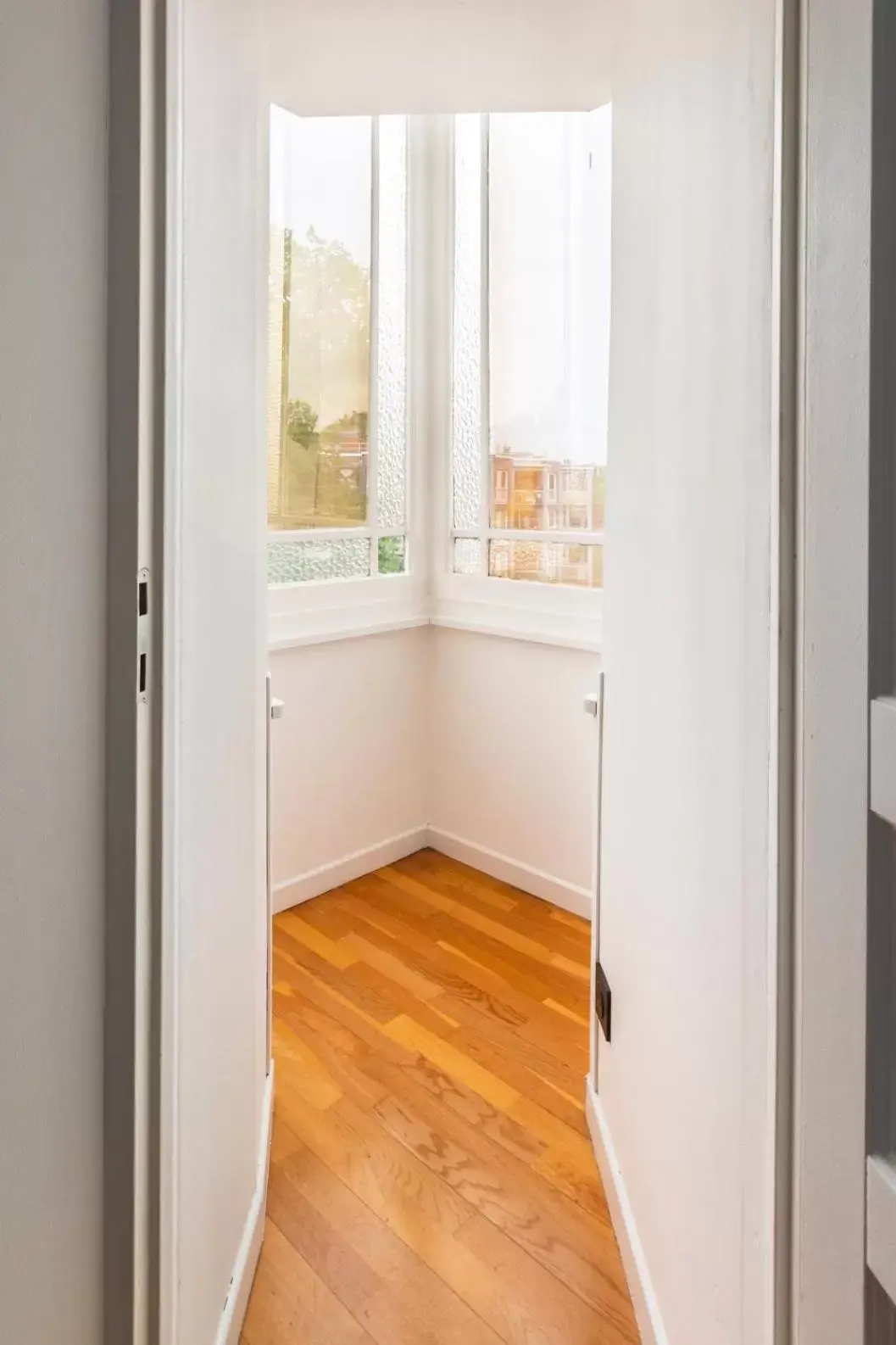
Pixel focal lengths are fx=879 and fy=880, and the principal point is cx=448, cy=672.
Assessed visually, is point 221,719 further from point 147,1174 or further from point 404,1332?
point 404,1332

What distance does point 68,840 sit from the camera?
2.32 ft

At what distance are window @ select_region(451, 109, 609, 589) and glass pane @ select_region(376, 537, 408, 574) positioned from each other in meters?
0.17

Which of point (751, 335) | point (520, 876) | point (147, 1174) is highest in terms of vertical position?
point (751, 335)

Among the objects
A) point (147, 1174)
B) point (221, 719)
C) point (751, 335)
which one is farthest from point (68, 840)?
point (751, 335)

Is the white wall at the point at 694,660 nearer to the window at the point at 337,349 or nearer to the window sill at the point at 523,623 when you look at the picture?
the window sill at the point at 523,623

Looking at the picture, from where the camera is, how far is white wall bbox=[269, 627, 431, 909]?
257cm

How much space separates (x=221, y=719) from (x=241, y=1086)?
0.57 metres

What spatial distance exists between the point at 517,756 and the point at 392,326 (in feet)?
4.66

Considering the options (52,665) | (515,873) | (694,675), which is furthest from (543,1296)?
(515,873)

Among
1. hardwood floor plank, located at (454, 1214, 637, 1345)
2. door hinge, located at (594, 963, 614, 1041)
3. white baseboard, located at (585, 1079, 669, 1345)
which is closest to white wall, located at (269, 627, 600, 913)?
door hinge, located at (594, 963, 614, 1041)

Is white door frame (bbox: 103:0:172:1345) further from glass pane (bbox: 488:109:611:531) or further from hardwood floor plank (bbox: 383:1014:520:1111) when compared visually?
glass pane (bbox: 488:109:611:531)

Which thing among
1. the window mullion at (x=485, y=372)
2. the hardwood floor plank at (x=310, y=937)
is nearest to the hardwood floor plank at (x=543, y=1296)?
the hardwood floor plank at (x=310, y=937)

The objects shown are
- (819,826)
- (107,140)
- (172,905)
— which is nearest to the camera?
(819,826)

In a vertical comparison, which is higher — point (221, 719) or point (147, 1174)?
point (221, 719)
